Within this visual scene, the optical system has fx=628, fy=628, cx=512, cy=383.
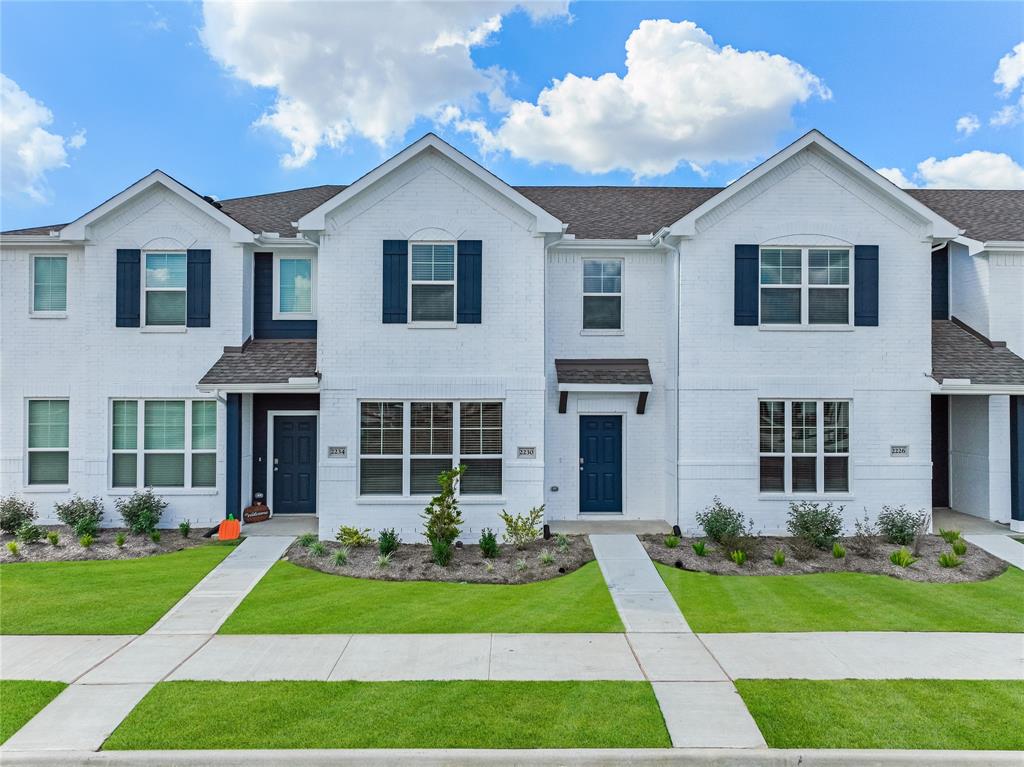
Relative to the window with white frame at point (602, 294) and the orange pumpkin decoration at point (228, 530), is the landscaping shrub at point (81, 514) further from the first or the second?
the window with white frame at point (602, 294)

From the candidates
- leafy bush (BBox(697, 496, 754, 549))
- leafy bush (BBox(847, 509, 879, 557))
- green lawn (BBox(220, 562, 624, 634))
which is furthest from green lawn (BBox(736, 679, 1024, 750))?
leafy bush (BBox(697, 496, 754, 549))

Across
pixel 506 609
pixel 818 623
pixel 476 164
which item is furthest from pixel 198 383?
pixel 818 623

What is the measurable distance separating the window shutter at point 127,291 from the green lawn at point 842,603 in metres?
12.1

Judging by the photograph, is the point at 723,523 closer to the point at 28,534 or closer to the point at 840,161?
the point at 840,161

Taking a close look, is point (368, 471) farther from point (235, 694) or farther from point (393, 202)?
point (235, 694)

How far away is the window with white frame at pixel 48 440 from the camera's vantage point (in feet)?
45.6

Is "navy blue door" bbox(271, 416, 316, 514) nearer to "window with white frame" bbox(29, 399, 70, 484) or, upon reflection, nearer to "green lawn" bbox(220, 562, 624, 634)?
"green lawn" bbox(220, 562, 624, 634)

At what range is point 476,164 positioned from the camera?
1268 cm

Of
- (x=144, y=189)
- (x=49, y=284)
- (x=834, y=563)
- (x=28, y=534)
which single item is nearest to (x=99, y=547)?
(x=28, y=534)

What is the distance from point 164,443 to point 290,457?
264 centimetres

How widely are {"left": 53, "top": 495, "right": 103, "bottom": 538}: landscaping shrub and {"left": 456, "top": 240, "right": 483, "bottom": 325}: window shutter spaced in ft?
28.3

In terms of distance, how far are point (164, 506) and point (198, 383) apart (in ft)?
9.38

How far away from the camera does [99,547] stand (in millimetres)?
12188

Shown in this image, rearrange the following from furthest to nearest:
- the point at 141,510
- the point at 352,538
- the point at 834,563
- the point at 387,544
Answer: the point at 141,510 < the point at 352,538 < the point at 387,544 < the point at 834,563
